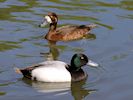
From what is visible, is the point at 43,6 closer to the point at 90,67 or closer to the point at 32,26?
the point at 32,26

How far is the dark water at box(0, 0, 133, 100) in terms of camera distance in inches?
397

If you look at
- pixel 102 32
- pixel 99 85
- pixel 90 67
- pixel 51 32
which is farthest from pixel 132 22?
pixel 99 85

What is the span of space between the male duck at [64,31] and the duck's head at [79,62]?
8.22 ft

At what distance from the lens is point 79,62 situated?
1083cm

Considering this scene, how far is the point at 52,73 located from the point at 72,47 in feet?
7.02

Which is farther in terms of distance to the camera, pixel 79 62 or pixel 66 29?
pixel 66 29

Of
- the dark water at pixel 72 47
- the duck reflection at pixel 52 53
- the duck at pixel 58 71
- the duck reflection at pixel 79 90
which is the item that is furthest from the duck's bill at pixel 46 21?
the duck reflection at pixel 79 90

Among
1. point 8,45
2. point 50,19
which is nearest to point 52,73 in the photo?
point 8,45

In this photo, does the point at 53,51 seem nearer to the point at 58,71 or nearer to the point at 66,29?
the point at 66,29

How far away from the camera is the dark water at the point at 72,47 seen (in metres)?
10.1

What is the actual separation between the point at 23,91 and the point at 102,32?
4.12 meters

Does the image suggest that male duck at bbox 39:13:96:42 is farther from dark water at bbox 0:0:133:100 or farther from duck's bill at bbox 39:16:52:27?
dark water at bbox 0:0:133:100

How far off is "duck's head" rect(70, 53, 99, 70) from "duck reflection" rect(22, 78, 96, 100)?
313 millimetres

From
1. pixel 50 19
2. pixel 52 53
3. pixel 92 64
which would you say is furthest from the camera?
pixel 50 19
